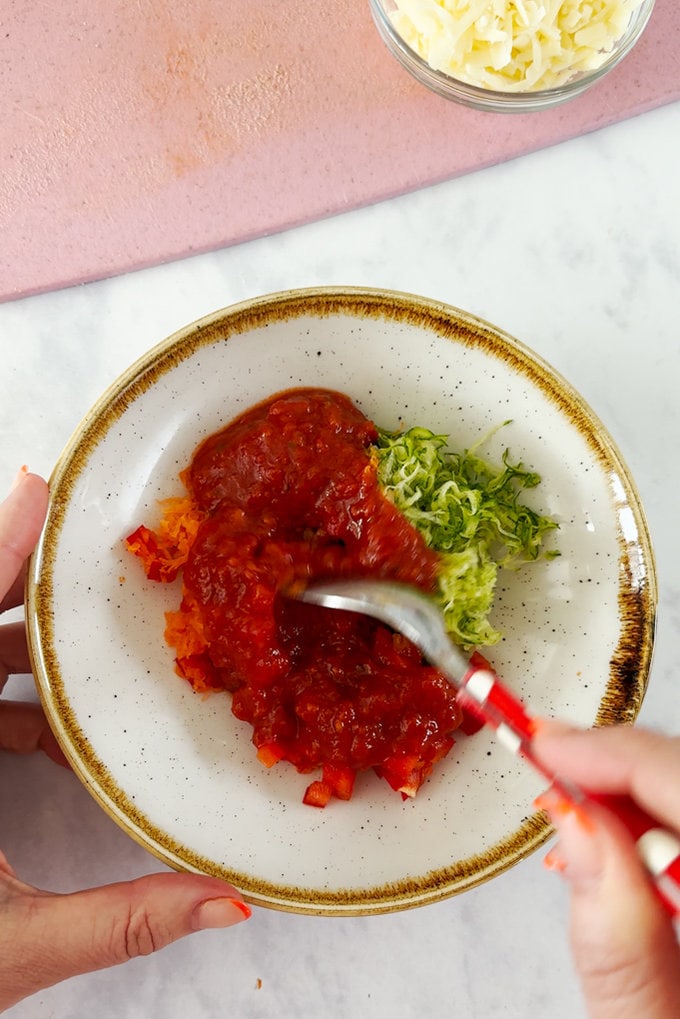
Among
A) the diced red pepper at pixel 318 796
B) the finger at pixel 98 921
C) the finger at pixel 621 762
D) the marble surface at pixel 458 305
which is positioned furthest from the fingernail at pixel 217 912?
the finger at pixel 621 762

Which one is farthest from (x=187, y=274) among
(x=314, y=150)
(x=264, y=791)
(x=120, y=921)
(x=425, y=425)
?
(x=120, y=921)

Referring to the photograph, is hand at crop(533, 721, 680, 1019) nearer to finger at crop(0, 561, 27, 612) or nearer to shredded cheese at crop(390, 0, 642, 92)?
finger at crop(0, 561, 27, 612)

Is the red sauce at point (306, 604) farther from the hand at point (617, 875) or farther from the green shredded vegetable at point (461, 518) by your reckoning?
the hand at point (617, 875)

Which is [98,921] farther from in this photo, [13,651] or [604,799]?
[604,799]

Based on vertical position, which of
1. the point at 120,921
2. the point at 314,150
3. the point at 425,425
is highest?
the point at 314,150

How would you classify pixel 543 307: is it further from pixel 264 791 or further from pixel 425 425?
pixel 264 791

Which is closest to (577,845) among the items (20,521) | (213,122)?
(20,521)

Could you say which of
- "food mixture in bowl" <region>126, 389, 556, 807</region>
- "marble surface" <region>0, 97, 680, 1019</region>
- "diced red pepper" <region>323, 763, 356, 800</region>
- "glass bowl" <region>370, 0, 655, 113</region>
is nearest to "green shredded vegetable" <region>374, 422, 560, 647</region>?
"food mixture in bowl" <region>126, 389, 556, 807</region>
